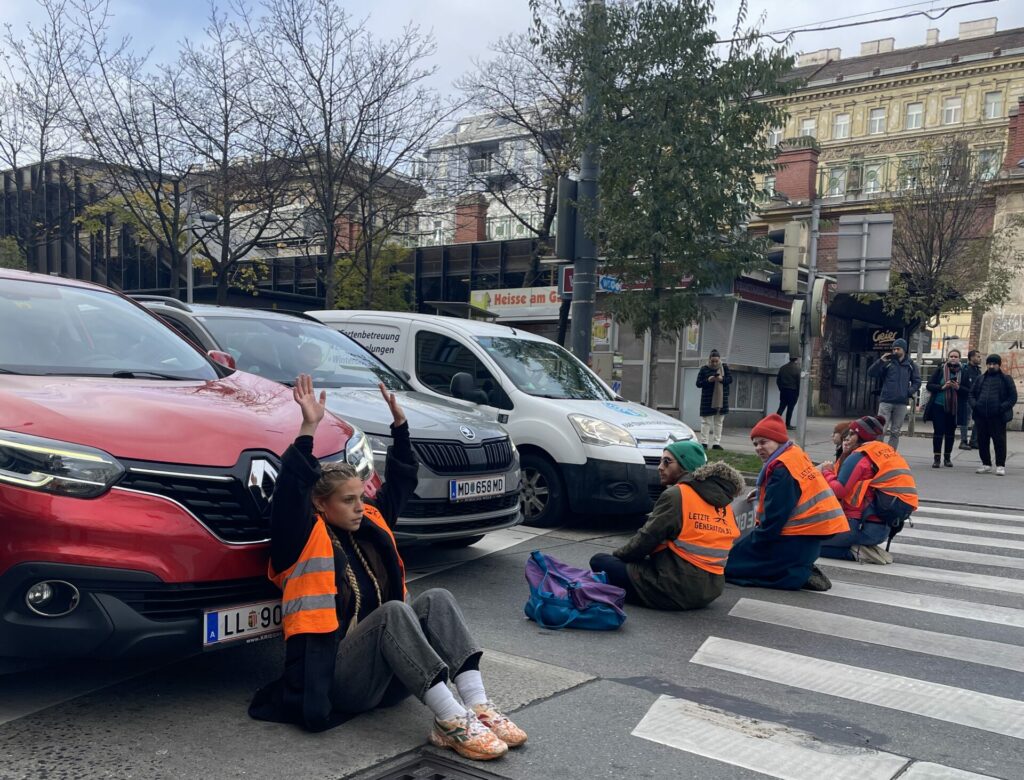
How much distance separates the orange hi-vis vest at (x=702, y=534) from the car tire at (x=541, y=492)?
8.76ft

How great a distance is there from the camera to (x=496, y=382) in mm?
8914

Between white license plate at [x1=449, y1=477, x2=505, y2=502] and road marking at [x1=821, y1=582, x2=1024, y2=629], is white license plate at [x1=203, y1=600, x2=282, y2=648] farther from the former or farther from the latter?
road marking at [x1=821, y1=582, x2=1024, y2=629]

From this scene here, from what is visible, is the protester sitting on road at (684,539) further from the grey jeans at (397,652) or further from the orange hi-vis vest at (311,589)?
the orange hi-vis vest at (311,589)

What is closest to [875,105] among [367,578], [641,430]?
[641,430]

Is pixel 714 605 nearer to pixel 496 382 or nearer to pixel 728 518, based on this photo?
pixel 728 518

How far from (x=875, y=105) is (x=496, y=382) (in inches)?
2453

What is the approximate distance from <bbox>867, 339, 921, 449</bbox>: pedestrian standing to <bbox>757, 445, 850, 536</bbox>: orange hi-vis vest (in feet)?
29.9

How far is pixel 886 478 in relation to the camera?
7484mm

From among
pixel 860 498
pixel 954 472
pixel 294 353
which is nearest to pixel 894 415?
pixel 954 472

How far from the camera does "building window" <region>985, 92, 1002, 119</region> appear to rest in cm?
5753

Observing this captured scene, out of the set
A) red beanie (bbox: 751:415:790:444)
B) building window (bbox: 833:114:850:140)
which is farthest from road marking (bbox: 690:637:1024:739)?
building window (bbox: 833:114:850:140)

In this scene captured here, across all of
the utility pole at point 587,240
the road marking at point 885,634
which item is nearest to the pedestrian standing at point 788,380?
the utility pole at point 587,240

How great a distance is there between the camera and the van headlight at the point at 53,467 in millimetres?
3365

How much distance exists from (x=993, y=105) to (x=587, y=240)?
178 ft
